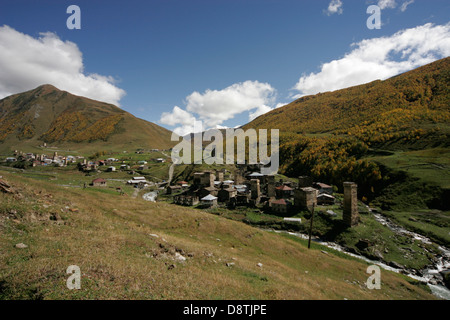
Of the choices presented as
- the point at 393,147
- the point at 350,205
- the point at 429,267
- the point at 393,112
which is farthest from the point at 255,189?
the point at 393,112

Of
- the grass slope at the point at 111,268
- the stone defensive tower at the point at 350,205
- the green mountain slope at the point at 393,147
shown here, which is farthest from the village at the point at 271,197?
the grass slope at the point at 111,268

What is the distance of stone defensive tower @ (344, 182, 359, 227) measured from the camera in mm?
38344

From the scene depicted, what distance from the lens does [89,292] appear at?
27.3ft

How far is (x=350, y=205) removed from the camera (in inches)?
1513

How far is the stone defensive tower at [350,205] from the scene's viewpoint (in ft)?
126

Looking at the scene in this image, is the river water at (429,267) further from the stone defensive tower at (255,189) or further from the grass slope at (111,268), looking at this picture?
the stone defensive tower at (255,189)

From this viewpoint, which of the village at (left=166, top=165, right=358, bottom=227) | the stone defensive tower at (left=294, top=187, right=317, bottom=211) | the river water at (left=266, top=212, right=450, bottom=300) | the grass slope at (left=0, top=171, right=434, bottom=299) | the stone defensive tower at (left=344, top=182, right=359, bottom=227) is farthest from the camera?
the stone defensive tower at (left=294, top=187, right=317, bottom=211)

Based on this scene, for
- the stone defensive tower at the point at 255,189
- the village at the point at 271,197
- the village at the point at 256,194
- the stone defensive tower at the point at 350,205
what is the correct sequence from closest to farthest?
the stone defensive tower at the point at 350,205, the village at the point at 271,197, the village at the point at 256,194, the stone defensive tower at the point at 255,189

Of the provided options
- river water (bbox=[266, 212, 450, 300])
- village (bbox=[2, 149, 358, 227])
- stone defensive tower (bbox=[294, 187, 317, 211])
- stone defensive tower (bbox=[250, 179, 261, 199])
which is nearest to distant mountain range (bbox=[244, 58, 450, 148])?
village (bbox=[2, 149, 358, 227])

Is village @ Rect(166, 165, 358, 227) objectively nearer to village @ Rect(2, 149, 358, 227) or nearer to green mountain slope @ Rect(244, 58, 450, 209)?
village @ Rect(2, 149, 358, 227)

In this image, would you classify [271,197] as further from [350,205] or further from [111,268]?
[111,268]

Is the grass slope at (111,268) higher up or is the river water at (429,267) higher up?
the grass slope at (111,268)

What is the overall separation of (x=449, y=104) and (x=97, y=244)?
147 metres
